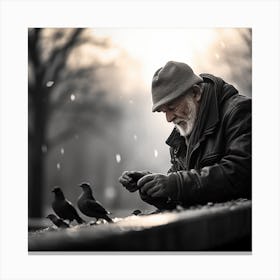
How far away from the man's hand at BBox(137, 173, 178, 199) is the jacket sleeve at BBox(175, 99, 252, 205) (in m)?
0.03

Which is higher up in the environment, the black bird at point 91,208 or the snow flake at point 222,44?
the snow flake at point 222,44

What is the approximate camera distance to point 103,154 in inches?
109

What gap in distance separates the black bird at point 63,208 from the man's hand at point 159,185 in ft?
1.01

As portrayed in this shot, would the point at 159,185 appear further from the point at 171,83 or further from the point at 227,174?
the point at 171,83

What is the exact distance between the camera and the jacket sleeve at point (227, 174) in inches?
106

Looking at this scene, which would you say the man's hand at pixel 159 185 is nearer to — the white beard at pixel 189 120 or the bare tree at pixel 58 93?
the white beard at pixel 189 120

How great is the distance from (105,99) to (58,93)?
0.21 m

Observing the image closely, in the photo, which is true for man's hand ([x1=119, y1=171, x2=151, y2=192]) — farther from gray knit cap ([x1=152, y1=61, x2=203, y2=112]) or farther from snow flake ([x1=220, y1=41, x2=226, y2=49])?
snow flake ([x1=220, y1=41, x2=226, y2=49])

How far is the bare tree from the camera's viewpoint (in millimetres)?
2789

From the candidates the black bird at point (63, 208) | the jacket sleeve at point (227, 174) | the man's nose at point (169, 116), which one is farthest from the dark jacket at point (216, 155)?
the black bird at point (63, 208)

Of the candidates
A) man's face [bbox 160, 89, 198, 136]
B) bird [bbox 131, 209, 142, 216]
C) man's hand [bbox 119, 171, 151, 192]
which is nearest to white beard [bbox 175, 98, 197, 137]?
man's face [bbox 160, 89, 198, 136]
